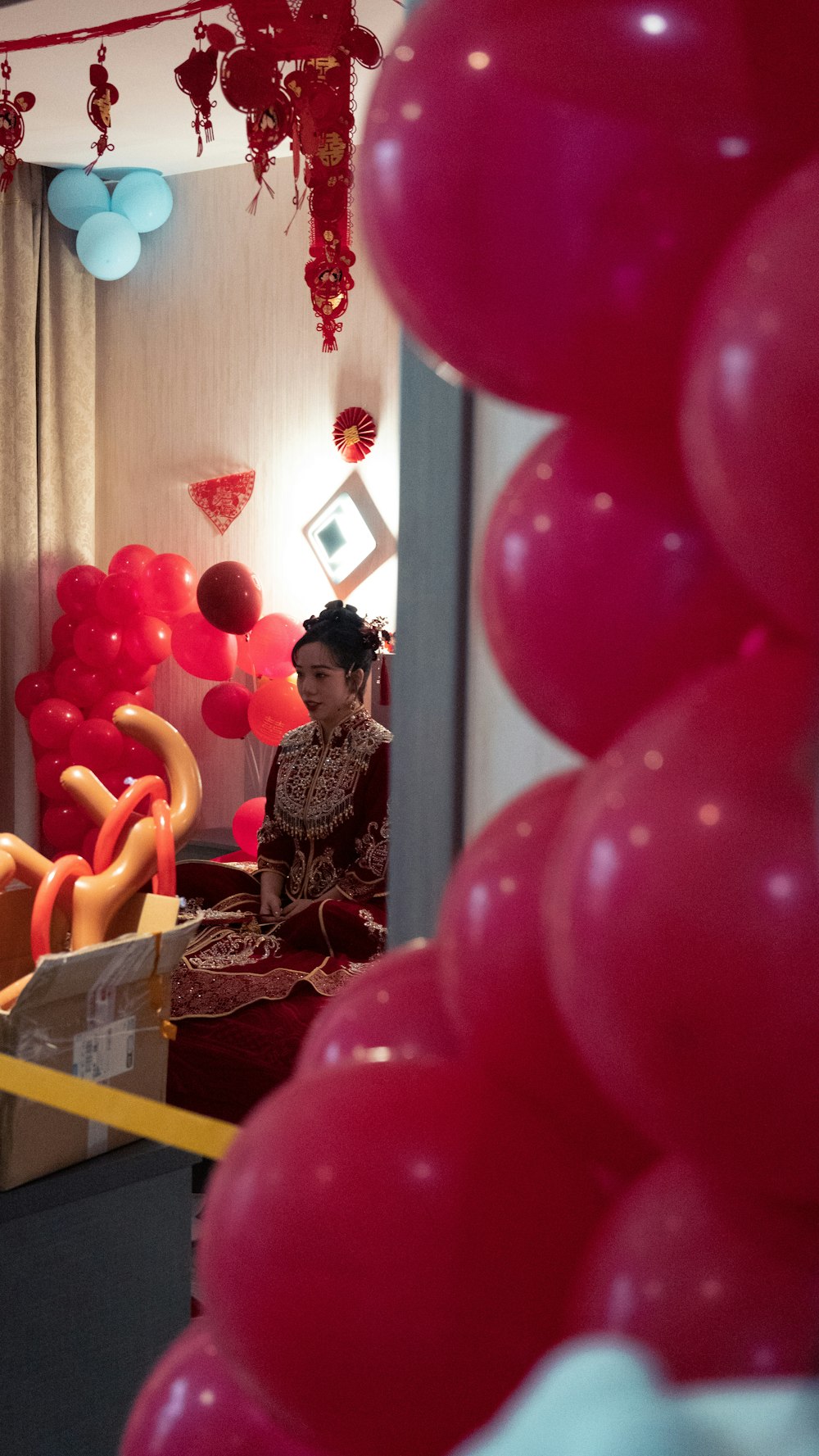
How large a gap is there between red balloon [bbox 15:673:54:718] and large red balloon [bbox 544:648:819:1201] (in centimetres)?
438

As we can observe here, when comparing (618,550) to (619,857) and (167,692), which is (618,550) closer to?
(619,857)

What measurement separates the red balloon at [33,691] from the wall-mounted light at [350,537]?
1029mm

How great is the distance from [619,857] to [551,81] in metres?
0.29

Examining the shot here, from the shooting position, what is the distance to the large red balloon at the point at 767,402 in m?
0.43

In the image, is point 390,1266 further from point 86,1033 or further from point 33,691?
point 33,691

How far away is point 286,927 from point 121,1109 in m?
1.98

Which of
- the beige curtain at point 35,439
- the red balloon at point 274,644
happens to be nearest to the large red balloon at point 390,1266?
the red balloon at point 274,644

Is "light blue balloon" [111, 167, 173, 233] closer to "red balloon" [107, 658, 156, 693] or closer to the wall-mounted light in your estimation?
the wall-mounted light

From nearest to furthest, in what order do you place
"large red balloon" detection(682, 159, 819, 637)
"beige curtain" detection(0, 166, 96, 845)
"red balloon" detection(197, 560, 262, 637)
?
"large red balloon" detection(682, 159, 819, 637), "red balloon" detection(197, 560, 262, 637), "beige curtain" detection(0, 166, 96, 845)

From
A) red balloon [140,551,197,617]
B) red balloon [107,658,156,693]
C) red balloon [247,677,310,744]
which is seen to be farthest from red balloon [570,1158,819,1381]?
red balloon [107,658,156,693]

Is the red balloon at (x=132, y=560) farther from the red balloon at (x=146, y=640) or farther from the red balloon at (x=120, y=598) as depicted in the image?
the red balloon at (x=146, y=640)

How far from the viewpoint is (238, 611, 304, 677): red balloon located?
423 centimetres

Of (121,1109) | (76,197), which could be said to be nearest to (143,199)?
(76,197)

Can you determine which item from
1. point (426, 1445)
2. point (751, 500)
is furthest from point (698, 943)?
point (426, 1445)
